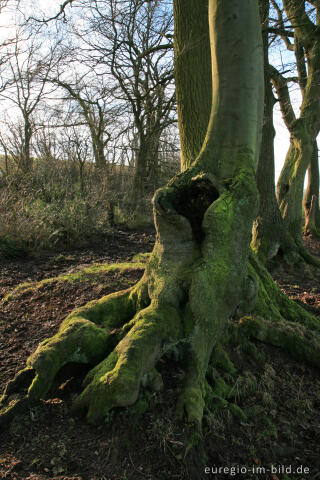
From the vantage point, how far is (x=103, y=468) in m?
2.26

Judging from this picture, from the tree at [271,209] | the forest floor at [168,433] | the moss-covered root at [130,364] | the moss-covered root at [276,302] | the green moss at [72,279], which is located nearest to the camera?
the forest floor at [168,433]

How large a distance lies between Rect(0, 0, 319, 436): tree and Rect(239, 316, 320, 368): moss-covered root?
0.04 ft

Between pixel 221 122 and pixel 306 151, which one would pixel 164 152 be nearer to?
pixel 306 151

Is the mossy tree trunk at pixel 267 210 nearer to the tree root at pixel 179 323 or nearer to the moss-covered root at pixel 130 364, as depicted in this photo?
the tree root at pixel 179 323

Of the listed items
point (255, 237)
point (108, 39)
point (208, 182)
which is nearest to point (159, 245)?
point (208, 182)

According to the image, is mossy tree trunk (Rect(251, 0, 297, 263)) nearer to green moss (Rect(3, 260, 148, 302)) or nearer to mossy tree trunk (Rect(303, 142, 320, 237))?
green moss (Rect(3, 260, 148, 302))

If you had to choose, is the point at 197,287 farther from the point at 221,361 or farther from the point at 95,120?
the point at 95,120

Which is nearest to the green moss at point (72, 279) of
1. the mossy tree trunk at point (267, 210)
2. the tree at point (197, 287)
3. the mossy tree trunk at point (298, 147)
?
the tree at point (197, 287)

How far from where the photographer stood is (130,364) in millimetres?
2650

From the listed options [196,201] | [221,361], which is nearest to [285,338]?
[221,361]

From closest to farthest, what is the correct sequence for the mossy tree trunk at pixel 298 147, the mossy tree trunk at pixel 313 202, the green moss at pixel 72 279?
the green moss at pixel 72 279, the mossy tree trunk at pixel 298 147, the mossy tree trunk at pixel 313 202

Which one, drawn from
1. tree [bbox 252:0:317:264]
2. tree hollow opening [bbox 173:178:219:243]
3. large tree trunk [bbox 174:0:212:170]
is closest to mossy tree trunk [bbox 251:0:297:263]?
tree [bbox 252:0:317:264]

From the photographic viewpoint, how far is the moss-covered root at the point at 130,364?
2.53 m

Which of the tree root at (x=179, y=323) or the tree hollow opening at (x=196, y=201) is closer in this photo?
the tree root at (x=179, y=323)
